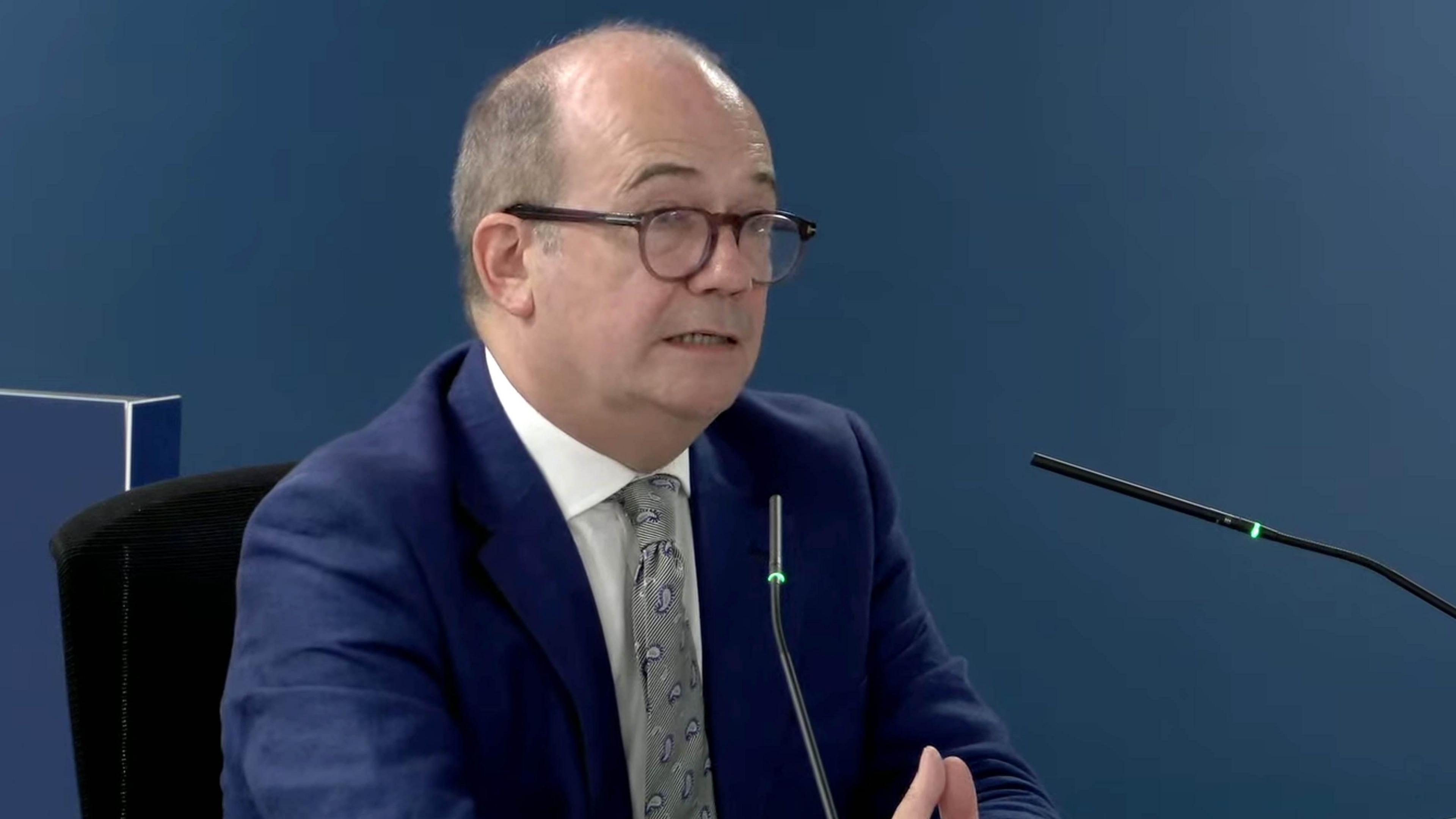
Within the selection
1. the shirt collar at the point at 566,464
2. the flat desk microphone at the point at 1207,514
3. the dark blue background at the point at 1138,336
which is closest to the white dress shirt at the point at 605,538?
the shirt collar at the point at 566,464

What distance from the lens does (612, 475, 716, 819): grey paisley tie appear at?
1.21 m

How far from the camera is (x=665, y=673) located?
1220 mm

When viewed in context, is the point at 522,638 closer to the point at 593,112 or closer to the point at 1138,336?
the point at 593,112

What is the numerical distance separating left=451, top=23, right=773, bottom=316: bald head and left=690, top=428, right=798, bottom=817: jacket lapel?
299mm

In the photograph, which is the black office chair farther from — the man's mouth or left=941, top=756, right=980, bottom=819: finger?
left=941, top=756, right=980, bottom=819: finger

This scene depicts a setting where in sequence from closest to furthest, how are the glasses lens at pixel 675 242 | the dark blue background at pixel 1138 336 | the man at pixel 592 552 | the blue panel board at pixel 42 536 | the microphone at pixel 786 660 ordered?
1. the microphone at pixel 786 660
2. the man at pixel 592 552
3. the glasses lens at pixel 675 242
4. the blue panel board at pixel 42 536
5. the dark blue background at pixel 1138 336

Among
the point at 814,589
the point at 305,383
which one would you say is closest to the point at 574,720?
the point at 814,589

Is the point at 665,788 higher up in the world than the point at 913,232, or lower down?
lower down

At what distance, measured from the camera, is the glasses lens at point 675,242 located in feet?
3.91

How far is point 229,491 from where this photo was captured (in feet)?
4.14

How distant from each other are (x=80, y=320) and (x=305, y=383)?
0.37 m

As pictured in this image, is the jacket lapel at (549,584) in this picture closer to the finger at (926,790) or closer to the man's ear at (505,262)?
the man's ear at (505,262)

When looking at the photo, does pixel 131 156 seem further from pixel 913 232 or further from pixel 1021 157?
pixel 1021 157

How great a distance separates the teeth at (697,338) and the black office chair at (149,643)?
0.42m
